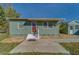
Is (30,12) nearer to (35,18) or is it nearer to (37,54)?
(35,18)

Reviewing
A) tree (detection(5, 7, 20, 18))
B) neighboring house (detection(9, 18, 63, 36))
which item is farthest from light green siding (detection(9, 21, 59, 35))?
tree (detection(5, 7, 20, 18))

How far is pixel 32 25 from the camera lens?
20.6ft

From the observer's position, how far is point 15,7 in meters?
6.23

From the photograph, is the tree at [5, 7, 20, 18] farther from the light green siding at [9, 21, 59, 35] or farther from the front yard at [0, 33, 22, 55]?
the front yard at [0, 33, 22, 55]

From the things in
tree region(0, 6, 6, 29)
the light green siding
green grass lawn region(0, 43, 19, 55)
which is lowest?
green grass lawn region(0, 43, 19, 55)

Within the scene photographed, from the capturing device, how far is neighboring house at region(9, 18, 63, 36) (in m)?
6.23

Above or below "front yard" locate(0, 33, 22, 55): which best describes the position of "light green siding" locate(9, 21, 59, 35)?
above

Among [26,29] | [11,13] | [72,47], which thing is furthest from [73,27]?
[11,13]

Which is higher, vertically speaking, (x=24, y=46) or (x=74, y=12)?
(x=74, y=12)
